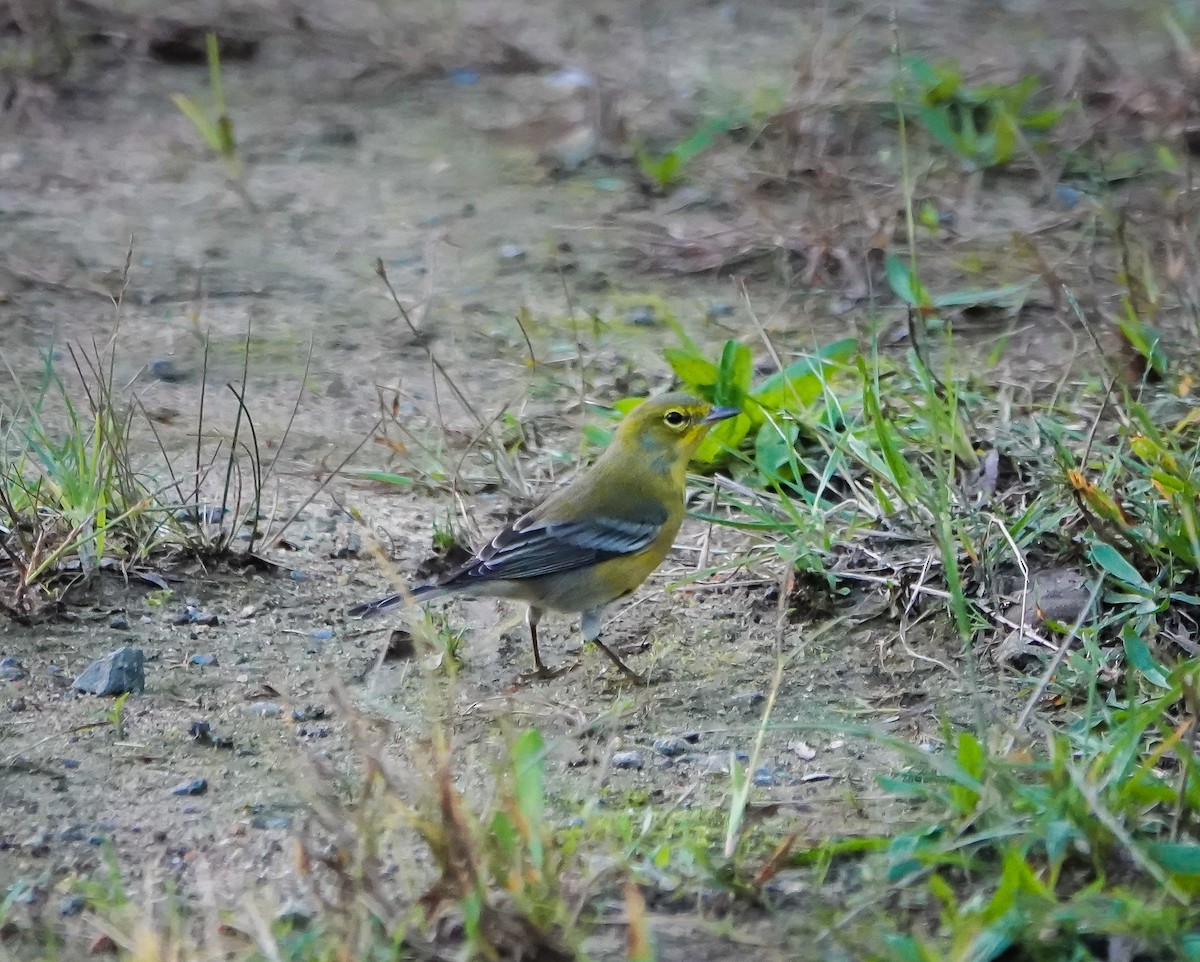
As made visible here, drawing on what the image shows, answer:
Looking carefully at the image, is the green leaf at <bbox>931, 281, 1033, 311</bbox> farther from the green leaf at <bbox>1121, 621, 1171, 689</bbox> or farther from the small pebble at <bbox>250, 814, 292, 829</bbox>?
the small pebble at <bbox>250, 814, 292, 829</bbox>

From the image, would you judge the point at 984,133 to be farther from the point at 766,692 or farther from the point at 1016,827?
the point at 1016,827

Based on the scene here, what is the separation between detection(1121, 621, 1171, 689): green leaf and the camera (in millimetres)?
3832

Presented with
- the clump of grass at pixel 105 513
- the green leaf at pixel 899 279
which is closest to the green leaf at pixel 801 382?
the green leaf at pixel 899 279

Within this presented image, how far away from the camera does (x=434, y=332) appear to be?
22.0 feet

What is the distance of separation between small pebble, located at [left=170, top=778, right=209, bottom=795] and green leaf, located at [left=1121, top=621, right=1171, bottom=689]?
2365 mm

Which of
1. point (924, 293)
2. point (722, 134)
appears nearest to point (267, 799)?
point (924, 293)

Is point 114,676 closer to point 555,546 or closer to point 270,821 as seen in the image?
point 270,821

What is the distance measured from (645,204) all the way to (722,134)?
3.28 ft

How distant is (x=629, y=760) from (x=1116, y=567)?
1.52 m

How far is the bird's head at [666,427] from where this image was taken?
16.9 ft

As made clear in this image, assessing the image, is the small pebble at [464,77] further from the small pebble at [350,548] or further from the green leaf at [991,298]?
the small pebble at [350,548]

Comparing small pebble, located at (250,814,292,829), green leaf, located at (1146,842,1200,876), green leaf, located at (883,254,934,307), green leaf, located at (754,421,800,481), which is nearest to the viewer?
green leaf, located at (1146,842,1200,876)

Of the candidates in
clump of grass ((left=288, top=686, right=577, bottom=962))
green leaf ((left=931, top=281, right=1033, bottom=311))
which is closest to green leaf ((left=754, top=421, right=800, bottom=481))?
green leaf ((left=931, top=281, right=1033, bottom=311))

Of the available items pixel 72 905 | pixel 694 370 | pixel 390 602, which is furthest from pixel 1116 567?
pixel 72 905
